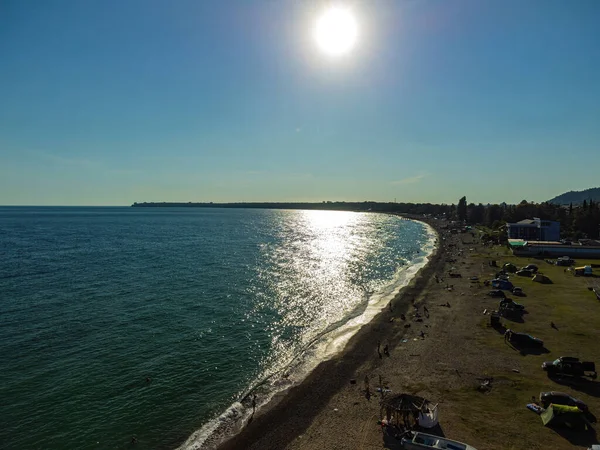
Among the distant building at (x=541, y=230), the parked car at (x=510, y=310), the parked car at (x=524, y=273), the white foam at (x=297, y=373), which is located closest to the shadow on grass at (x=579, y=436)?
the white foam at (x=297, y=373)

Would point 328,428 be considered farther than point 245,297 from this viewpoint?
No

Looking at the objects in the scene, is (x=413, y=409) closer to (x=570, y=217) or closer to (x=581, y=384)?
(x=581, y=384)

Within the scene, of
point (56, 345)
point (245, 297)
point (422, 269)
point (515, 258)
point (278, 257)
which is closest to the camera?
point (56, 345)

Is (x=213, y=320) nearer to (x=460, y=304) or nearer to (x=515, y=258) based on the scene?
(x=460, y=304)

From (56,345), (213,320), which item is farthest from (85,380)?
(213,320)

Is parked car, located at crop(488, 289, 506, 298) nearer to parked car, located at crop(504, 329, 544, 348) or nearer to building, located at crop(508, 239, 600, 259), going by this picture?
Result: parked car, located at crop(504, 329, 544, 348)

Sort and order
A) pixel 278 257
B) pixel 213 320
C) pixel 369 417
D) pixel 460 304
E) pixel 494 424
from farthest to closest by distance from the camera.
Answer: pixel 278 257, pixel 460 304, pixel 213 320, pixel 369 417, pixel 494 424

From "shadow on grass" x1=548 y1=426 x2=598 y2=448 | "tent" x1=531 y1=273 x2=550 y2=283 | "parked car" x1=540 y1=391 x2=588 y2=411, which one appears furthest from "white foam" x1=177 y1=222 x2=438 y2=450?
"tent" x1=531 y1=273 x2=550 y2=283
